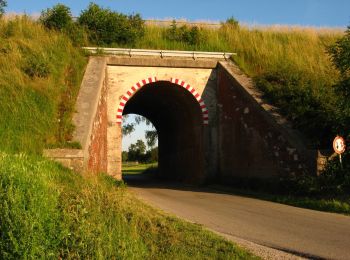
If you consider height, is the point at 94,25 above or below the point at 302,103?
above

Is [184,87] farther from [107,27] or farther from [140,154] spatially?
[140,154]

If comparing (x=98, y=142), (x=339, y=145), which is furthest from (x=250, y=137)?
(x=98, y=142)

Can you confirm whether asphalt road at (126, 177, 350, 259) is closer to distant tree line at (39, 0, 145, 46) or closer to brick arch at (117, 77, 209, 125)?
brick arch at (117, 77, 209, 125)

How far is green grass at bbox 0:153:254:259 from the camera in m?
5.57

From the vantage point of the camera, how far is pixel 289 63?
19.7 metres

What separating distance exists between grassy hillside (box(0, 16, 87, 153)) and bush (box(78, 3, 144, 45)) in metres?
1.85

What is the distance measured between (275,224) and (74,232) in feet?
15.2

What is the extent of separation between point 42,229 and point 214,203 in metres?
7.67

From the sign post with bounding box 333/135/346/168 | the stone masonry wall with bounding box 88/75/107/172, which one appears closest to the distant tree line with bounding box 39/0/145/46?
the stone masonry wall with bounding box 88/75/107/172

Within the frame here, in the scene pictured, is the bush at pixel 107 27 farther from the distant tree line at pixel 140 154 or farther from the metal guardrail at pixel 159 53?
the distant tree line at pixel 140 154

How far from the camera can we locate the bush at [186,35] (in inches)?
911

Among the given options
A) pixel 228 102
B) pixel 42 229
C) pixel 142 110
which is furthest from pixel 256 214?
pixel 142 110

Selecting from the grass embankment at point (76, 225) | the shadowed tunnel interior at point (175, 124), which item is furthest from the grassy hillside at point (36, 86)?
the shadowed tunnel interior at point (175, 124)

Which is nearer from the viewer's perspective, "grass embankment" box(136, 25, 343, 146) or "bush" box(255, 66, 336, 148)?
"bush" box(255, 66, 336, 148)
